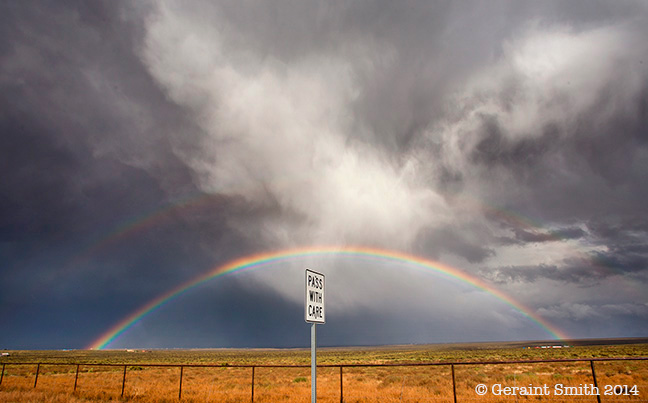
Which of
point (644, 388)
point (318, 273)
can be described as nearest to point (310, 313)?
point (318, 273)

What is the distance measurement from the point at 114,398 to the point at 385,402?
12.4 meters

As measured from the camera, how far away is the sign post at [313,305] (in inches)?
312

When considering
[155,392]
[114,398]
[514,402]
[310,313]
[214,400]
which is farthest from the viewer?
[155,392]

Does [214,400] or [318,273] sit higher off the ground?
[318,273]

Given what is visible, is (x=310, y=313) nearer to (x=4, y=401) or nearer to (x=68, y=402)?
(x=68, y=402)

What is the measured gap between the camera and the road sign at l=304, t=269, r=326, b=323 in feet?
26.3

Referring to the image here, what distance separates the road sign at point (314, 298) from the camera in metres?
8.02

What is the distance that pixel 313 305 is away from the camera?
8.31 m

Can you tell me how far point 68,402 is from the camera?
645 inches

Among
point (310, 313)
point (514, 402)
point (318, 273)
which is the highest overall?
point (318, 273)

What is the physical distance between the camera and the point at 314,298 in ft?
27.6

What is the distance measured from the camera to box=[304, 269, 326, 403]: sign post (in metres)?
7.94

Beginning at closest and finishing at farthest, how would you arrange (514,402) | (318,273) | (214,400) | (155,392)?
(318,273) < (514,402) < (214,400) < (155,392)

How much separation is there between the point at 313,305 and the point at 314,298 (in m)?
0.15
